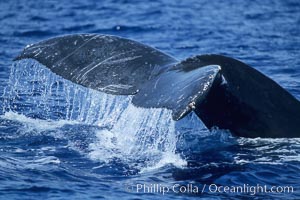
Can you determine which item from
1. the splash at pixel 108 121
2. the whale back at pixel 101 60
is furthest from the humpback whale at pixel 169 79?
the splash at pixel 108 121

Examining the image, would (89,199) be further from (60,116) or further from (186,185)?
(60,116)

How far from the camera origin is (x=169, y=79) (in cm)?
593

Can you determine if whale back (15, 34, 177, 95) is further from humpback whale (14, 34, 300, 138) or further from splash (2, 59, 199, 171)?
splash (2, 59, 199, 171)

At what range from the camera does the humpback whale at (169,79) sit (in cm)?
597

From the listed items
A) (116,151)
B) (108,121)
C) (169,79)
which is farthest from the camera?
(108,121)

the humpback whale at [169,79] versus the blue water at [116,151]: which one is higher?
the humpback whale at [169,79]

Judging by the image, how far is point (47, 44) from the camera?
22.6 feet

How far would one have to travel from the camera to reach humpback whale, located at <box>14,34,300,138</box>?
597 cm

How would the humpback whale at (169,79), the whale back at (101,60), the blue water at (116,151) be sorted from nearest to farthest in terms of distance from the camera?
the humpback whale at (169,79), the blue water at (116,151), the whale back at (101,60)

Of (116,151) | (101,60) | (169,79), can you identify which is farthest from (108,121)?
(169,79)

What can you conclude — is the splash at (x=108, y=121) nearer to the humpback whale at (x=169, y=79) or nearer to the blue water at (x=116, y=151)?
the blue water at (x=116, y=151)

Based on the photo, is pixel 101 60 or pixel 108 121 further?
pixel 108 121

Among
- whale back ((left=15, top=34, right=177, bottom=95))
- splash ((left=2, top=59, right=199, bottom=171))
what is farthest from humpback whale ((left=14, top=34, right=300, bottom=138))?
splash ((left=2, top=59, right=199, bottom=171))

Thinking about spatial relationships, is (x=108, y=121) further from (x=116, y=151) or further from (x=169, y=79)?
(x=169, y=79)
